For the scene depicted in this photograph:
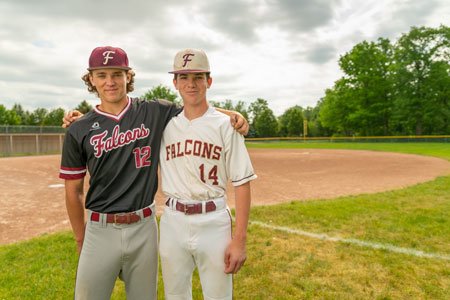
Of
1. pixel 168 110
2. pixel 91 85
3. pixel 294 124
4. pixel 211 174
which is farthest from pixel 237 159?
pixel 294 124

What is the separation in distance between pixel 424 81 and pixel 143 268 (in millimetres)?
52104

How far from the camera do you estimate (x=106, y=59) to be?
2.31 m

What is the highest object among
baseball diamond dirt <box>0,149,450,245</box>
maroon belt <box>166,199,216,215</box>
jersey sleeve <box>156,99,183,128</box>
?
jersey sleeve <box>156,99,183,128</box>

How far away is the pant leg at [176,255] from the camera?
7.34 feet

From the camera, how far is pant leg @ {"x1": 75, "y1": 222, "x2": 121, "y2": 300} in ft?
7.36

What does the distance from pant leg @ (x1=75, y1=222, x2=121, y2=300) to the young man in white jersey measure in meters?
0.34

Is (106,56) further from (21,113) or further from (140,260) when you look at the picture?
(21,113)

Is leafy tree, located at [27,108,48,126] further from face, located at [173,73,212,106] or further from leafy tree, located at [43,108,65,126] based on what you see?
face, located at [173,73,212,106]

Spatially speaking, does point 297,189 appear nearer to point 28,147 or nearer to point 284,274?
point 284,274

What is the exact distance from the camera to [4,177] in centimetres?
1332

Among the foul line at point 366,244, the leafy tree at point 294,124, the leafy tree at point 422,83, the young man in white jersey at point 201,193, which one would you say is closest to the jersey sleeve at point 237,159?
the young man in white jersey at point 201,193

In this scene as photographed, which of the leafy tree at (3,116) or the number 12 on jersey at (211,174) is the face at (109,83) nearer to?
the number 12 on jersey at (211,174)

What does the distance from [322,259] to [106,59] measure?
134 inches

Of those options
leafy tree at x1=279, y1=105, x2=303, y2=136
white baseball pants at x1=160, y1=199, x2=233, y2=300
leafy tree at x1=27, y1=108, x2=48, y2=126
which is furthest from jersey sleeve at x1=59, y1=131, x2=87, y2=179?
leafy tree at x1=27, y1=108, x2=48, y2=126
